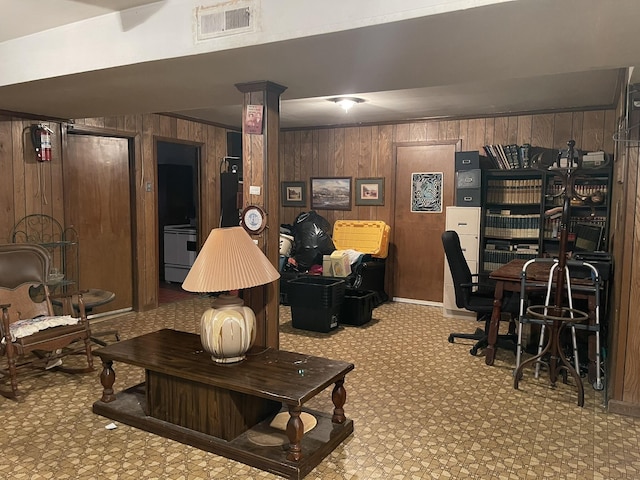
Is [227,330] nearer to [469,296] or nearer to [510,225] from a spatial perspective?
[469,296]

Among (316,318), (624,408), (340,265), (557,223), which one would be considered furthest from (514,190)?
(624,408)

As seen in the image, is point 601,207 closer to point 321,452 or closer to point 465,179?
point 465,179

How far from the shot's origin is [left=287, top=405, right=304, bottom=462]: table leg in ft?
8.08

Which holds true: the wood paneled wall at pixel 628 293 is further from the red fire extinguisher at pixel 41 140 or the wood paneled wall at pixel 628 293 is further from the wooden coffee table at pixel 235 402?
the red fire extinguisher at pixel 41 140

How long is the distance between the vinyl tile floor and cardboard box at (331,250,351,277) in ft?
4.89

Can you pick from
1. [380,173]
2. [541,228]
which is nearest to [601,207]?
[541,228]

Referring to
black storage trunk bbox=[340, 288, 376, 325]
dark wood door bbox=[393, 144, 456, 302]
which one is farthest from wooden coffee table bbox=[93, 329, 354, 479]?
dark wood door bbox=[393, 144, 456, 302]

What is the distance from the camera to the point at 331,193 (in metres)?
7.05

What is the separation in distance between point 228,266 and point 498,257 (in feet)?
13.0

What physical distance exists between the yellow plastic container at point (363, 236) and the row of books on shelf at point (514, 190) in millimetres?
1351

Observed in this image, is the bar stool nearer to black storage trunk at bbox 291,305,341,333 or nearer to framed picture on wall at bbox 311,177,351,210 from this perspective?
black storage trunk at bbox 291,305,341,333

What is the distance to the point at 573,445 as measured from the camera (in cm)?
285

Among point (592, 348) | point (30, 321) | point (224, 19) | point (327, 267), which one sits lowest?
point (592, 348)

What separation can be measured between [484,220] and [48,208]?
4.61m
